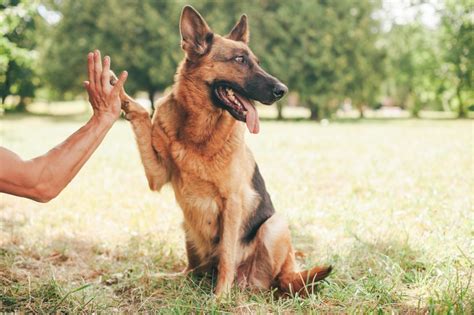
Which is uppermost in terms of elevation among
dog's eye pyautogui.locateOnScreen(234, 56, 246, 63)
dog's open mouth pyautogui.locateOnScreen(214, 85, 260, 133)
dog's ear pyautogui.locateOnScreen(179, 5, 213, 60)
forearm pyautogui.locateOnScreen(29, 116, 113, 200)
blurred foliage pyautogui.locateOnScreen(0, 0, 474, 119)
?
blurred foliage pyautogui.locateOnScreen(0, 0, 474, 119)

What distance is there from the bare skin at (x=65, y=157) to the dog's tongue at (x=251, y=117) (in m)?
1.02

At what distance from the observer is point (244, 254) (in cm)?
351

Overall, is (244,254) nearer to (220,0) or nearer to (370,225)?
(370,225)

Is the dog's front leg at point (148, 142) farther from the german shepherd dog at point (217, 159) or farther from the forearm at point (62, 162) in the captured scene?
the forearm at point (62, 162)

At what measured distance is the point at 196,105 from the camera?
139 inches

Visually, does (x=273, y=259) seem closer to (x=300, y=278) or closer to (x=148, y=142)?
(x=300, y=278)

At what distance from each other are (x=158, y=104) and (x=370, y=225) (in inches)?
97.3

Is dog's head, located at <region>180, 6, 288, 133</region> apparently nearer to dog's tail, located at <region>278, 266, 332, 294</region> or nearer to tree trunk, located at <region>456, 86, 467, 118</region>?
dog's tail, located at <region>278, 266, 332, 294</region>

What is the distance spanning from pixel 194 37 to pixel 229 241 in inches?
61.9

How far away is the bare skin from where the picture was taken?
7.07 ft

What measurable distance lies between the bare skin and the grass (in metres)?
0.86

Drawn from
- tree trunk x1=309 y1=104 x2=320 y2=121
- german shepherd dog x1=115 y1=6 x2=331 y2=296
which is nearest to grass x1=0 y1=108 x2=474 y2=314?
german shepherd dog x1=115 y1=6 x2=331 y2=296

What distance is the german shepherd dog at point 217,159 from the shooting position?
3.33 meters

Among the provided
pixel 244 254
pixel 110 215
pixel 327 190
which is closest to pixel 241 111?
pixel 244 254
